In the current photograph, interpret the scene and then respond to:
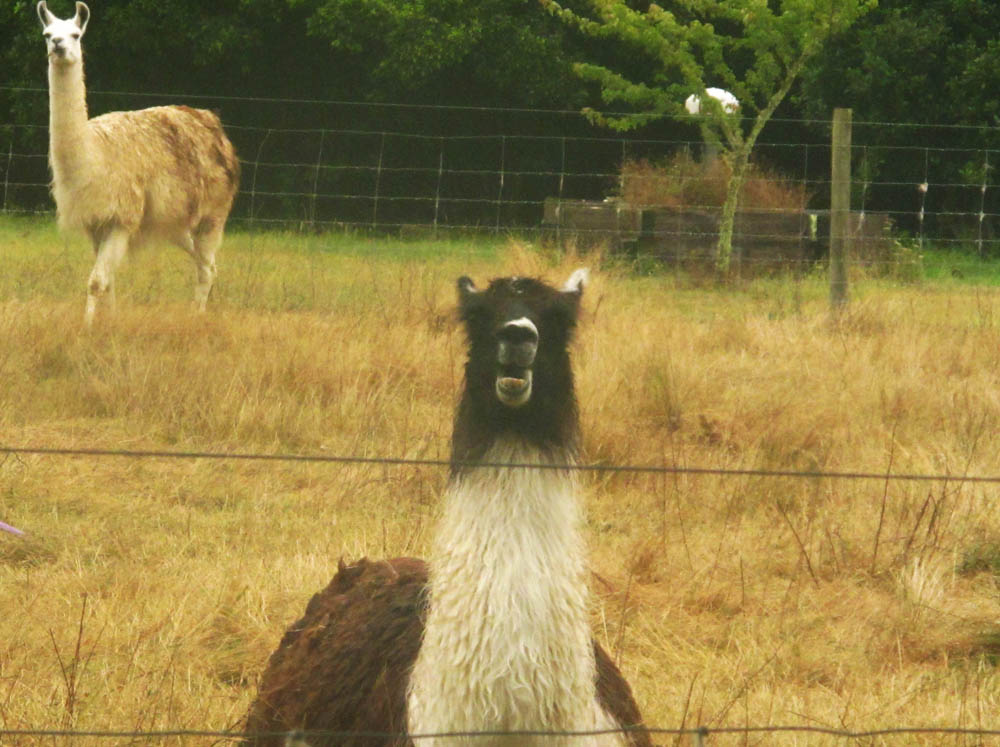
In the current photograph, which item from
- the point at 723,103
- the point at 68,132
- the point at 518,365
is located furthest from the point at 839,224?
the point at 518,365

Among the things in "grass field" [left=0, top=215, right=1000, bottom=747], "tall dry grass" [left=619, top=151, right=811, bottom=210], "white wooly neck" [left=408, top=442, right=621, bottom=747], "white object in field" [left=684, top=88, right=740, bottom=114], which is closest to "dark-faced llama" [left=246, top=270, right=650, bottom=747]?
"white wooly neck" [left=408, top=442, right=621, bottom=747]

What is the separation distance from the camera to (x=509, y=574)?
9.23ft

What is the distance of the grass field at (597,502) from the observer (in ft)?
13.9

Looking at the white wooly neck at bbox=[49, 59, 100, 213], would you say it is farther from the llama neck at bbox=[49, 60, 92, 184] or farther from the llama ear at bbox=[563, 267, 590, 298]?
the llama ear at bbox=[563, 267, 590, 298]

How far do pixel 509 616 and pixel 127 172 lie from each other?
840 cm

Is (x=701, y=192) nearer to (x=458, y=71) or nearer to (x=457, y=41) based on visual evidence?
(x=457, y=41)

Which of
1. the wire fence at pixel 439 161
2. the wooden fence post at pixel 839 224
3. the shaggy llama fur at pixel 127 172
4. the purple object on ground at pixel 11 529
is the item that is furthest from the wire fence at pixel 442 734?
the wire fence at pixel 439 161

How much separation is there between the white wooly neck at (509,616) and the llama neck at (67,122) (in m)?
7.59

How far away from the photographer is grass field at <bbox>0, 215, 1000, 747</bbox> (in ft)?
13.9

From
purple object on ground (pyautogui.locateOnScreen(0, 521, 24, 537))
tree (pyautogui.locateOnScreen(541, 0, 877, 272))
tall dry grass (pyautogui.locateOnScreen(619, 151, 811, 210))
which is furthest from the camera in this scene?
tall dry grass (pyautogui.locateOnScreen(619, 151, 811, 210))

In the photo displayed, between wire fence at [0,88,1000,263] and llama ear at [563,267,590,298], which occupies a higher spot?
wire fence at [0,88,1000,263]

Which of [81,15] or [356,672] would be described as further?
[81,15]

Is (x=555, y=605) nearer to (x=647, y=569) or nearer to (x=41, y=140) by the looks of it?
(x=647, y=569)

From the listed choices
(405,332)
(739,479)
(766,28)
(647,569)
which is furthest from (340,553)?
(766,28)
